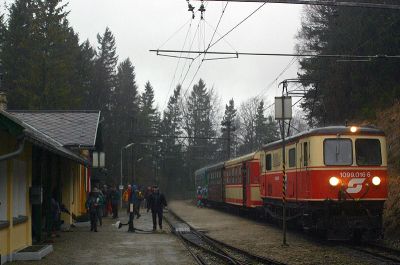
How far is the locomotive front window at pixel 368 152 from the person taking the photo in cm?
1619

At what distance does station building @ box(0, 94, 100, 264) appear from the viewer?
12.0 m

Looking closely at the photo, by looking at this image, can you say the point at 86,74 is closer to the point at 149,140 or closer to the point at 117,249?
the point at 149,140

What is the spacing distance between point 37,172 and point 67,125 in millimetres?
8832

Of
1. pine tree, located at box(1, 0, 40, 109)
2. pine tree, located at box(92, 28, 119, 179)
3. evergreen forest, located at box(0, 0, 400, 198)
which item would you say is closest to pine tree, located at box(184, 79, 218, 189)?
evergreen forest, located at box(0, 0, 400, 198)

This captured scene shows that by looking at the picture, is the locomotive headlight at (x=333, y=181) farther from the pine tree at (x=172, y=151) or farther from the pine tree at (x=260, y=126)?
the pine tree at (x=260, y=126)

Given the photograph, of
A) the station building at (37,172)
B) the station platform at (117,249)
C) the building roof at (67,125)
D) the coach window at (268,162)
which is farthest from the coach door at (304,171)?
the building roof at (67,125)

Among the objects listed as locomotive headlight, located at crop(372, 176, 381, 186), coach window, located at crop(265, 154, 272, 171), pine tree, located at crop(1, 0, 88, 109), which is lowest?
locomotive headlight, located at crop(372, 176, 381, 186)

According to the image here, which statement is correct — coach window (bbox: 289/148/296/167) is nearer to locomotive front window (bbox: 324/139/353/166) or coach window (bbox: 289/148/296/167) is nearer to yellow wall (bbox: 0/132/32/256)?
locomotive front window (bbox: 324/139/353/166)

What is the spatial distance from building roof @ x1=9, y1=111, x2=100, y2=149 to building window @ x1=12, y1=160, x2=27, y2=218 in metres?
7.23

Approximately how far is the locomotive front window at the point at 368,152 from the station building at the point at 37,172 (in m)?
7.92

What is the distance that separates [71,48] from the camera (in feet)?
193

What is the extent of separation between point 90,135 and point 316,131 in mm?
10612

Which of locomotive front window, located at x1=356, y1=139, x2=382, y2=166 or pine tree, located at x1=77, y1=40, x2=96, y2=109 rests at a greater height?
pine tree, located at x1=77, y1=40, x2=96, y2=109

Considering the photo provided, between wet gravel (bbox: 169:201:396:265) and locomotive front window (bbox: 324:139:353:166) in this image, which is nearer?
wet gravel (bbox: 169:201:396:265)
